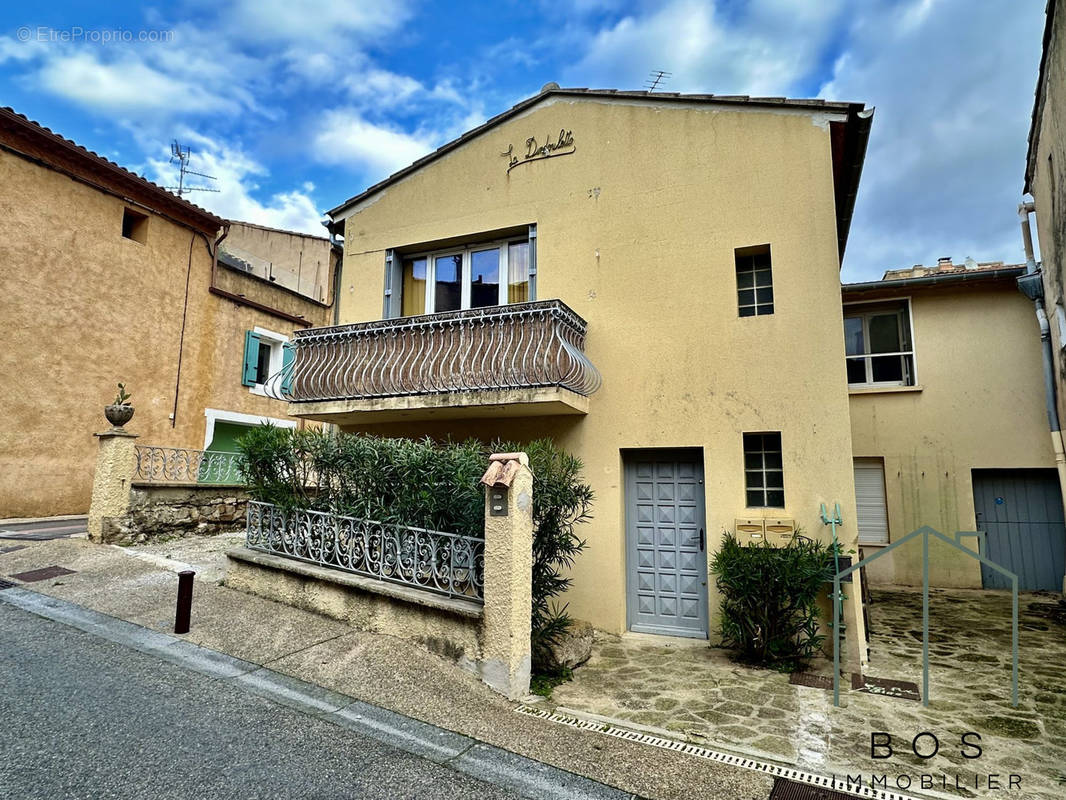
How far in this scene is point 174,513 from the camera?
959cm

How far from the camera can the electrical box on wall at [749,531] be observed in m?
6.56

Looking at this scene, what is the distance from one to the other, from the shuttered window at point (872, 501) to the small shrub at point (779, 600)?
20.0ft

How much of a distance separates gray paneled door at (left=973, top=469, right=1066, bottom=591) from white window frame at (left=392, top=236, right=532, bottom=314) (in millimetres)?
9472

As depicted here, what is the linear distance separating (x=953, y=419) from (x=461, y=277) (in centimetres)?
949

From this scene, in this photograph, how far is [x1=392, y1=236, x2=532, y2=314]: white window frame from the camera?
888 cm

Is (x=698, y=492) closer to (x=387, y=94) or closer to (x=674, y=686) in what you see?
(x=674, y=686)

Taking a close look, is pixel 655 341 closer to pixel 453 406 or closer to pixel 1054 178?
pixel 453 406

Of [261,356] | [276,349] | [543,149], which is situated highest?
[543,149]

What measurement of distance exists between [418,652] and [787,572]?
380cm

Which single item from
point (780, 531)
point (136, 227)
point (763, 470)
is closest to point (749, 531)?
point (780, 531)

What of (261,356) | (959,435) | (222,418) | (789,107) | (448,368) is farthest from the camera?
(261,356)

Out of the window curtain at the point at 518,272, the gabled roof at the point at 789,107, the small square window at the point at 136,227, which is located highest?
the small square window at the point at 136,227

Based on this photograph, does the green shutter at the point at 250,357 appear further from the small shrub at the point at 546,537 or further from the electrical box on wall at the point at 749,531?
the electrical box on wall at the point at 749,531

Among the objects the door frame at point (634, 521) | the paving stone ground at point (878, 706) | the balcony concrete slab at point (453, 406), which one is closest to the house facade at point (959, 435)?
the paving stone ground at point (878, 706)
